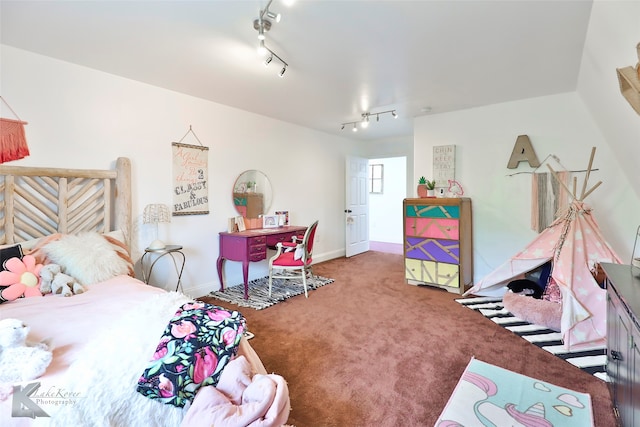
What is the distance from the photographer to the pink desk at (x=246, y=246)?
3.50 meters

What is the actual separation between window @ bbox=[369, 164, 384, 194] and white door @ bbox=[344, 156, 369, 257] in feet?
5.27

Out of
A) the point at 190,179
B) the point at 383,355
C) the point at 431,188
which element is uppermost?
the point at 190,179

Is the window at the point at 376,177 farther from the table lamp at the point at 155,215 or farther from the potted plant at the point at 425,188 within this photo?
the table lamp at the point at 155,215

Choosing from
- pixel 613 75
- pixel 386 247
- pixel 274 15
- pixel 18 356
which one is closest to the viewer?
pixel 18 356

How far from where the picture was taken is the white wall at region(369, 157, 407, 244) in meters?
7.50

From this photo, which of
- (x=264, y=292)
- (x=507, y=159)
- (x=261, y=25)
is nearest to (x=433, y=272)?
(x=507, y=159)

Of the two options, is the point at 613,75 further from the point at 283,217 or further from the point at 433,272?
the point at 283,217

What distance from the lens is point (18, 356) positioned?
3.26ft

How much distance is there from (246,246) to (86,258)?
1576 millimetres

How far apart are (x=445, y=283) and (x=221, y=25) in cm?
353

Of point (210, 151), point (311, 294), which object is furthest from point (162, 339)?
point (210, 151)

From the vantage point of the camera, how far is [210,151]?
3637mm

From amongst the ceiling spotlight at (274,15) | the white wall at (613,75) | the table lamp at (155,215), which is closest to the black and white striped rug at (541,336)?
the white wall at (613,75)

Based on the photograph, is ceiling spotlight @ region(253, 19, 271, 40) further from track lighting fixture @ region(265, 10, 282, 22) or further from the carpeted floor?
the carpeted floor
